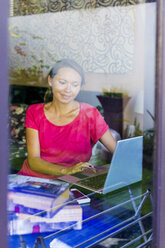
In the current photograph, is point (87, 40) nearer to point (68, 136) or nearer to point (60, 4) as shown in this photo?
point (60, 4)

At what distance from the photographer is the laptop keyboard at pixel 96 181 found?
5.45ft

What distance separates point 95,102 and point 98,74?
0.70 meters

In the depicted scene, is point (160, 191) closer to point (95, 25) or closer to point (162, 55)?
point (162, 55)

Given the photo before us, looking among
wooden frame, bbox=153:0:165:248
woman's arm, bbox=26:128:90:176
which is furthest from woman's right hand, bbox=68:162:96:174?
wooden frame, bbox=153:0:165:248

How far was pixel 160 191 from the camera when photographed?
1.31m

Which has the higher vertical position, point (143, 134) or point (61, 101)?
point (61, 101)

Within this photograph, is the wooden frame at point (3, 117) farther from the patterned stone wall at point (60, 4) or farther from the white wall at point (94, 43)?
the patterned stone wall at point (60, 4)

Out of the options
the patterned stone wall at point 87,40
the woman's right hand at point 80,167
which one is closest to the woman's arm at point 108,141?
the woman's right hand at point 80,167

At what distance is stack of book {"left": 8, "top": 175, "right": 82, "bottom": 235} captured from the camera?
3.75 feet

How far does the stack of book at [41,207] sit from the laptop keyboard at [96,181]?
25cm

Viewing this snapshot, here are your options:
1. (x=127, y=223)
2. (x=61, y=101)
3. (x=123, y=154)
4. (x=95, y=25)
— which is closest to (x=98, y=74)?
(x=95, y=25)

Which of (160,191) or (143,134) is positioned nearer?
(160,191)

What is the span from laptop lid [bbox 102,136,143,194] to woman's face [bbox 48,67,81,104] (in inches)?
20.8

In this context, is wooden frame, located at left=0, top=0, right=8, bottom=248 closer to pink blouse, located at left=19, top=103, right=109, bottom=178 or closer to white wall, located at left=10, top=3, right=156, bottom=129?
pink blouse, located at left=19, top=103, right=109, bottom=178
